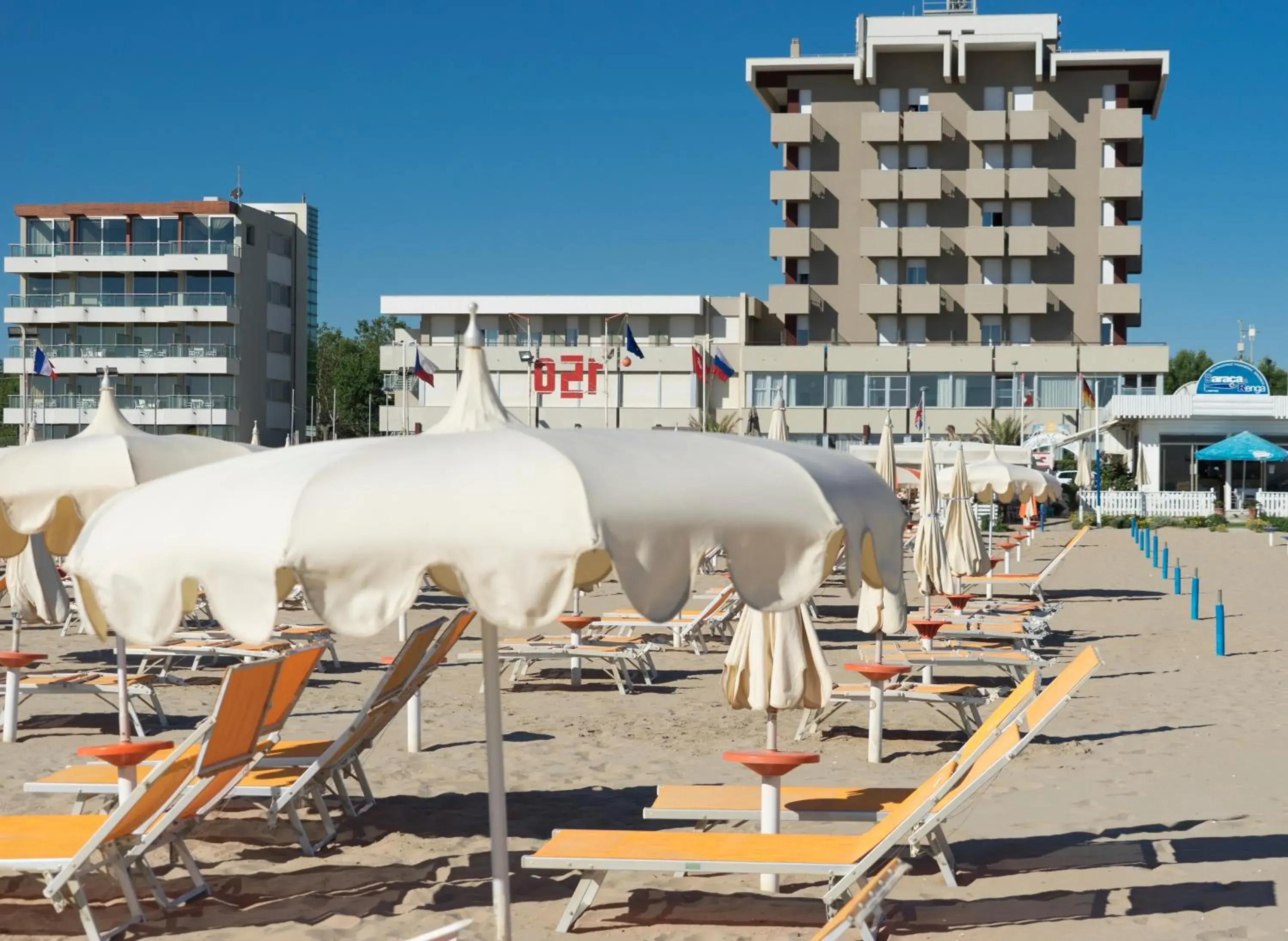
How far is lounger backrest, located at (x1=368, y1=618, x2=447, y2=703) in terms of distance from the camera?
26.2 feet

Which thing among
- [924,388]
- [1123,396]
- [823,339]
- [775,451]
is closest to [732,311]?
[823,339]

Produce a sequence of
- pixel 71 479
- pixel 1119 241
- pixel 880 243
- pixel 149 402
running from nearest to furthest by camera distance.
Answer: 1. pixel 71 479
2. pixel 1119 241
3. pixel 880 243
4. pixel 149 402

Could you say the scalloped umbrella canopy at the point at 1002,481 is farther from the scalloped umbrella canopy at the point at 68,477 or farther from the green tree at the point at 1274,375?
the green tree at the point at 1274,375

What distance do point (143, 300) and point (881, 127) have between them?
113ft

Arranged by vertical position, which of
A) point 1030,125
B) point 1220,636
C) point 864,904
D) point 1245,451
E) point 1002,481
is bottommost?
point 1220,636

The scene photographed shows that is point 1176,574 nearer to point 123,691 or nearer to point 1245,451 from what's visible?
point 123,691

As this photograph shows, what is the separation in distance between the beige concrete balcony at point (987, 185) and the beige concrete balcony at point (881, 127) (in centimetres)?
383

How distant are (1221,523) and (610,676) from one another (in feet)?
113

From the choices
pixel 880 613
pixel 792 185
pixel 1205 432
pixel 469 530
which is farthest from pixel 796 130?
pixel 469 530

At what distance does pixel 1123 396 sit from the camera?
55.7 m

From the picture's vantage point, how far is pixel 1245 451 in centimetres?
4862

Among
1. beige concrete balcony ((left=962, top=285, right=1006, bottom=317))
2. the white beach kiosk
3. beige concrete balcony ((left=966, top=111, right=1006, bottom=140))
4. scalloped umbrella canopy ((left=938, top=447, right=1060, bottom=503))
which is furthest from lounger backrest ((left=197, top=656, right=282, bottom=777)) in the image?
beige concrete balcony ((left=966, top=111, right=1006, bottom=140))

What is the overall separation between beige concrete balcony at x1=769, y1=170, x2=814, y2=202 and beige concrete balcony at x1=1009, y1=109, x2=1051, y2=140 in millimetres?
9169

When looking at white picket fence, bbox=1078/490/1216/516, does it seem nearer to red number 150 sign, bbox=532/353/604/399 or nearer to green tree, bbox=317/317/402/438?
red number 150 sign, bbox=532/353/604/399
